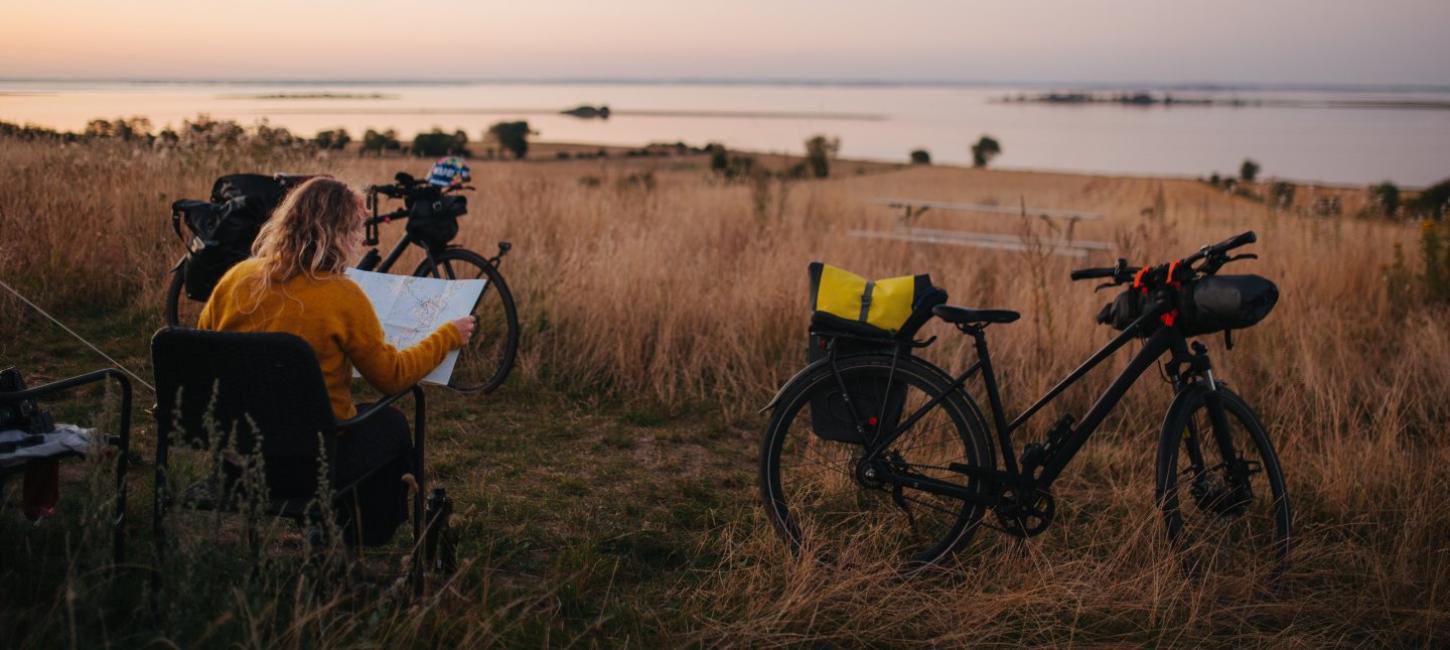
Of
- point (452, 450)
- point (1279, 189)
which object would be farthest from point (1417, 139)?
point (452, 450)

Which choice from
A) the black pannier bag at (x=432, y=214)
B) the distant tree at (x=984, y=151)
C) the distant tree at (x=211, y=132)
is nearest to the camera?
the black pannier bag at (x=432, y=214)

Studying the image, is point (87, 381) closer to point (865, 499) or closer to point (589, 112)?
point (865, 499)

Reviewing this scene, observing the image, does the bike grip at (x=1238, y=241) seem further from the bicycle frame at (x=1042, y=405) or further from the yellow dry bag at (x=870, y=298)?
the yellow dry bag at (x=870, y=298)

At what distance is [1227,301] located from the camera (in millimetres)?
3039

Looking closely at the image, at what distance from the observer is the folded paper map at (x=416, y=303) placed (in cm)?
327

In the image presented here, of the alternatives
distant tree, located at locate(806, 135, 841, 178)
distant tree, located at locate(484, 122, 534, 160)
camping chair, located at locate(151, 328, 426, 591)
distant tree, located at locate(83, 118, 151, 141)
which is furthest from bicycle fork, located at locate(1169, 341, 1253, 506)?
distant tree, located at locate(806, 135, 841, 178)

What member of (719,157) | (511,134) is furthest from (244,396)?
(719,157)

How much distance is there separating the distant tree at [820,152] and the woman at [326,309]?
54.6ft


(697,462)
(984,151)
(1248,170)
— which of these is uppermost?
(984,151)

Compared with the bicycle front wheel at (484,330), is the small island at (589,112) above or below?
above

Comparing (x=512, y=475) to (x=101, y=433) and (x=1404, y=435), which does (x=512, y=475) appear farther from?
(x=1404, y=435)

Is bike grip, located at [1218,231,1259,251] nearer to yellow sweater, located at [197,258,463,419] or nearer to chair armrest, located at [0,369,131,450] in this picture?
yellow sweater, located at [197,258,463,419]

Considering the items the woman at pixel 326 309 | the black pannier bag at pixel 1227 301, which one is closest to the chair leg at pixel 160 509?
the woman at pixel 326 309

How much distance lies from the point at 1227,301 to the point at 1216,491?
73 cm
